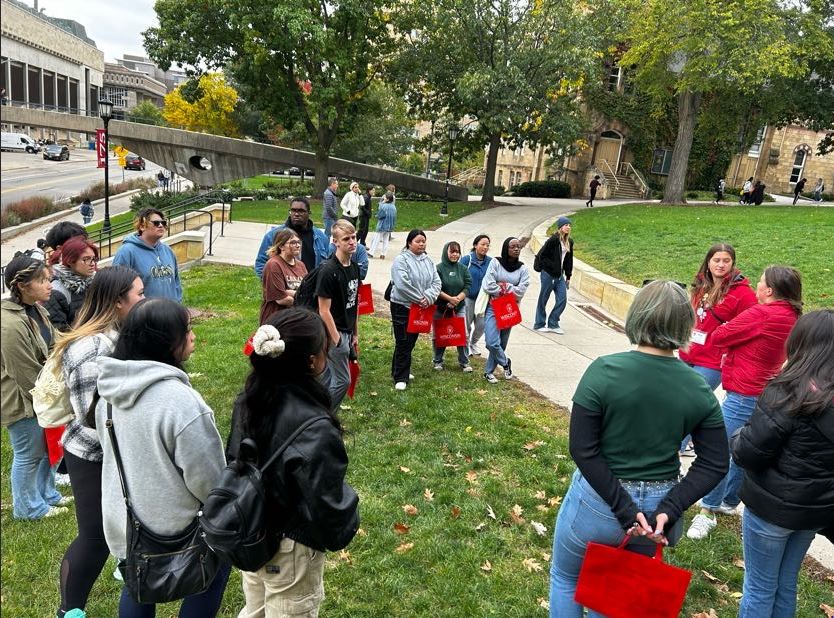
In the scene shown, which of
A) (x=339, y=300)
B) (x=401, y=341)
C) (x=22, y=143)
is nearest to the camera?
(x=339, y=300)

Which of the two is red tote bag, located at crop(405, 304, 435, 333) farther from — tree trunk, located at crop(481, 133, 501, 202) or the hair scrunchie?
tree trunk, located at crop(481, 133, 501, 202)

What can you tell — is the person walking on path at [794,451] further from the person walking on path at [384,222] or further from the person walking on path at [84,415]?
the person walking on path at [384,222]

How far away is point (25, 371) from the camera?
11.5 ft

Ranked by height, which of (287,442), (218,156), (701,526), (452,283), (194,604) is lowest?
(701,526)

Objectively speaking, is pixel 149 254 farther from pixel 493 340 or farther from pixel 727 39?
pixel 727 39

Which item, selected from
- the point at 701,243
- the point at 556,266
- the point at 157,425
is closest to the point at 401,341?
the point at 556,266

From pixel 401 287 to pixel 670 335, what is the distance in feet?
14.0

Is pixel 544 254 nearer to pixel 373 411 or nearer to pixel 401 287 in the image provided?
pixel 401 287

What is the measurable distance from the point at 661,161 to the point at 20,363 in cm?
4038

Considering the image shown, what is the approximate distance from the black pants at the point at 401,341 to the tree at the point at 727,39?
68.2ft

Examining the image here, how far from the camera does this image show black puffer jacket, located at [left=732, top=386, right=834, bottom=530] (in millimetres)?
2582

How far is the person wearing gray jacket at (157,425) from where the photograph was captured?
2.22 meters

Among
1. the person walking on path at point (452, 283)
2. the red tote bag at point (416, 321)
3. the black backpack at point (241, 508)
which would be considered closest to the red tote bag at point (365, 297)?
the red tote bag at point (416, 321)

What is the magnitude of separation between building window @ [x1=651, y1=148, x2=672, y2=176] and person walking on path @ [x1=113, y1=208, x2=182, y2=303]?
38.1 m
